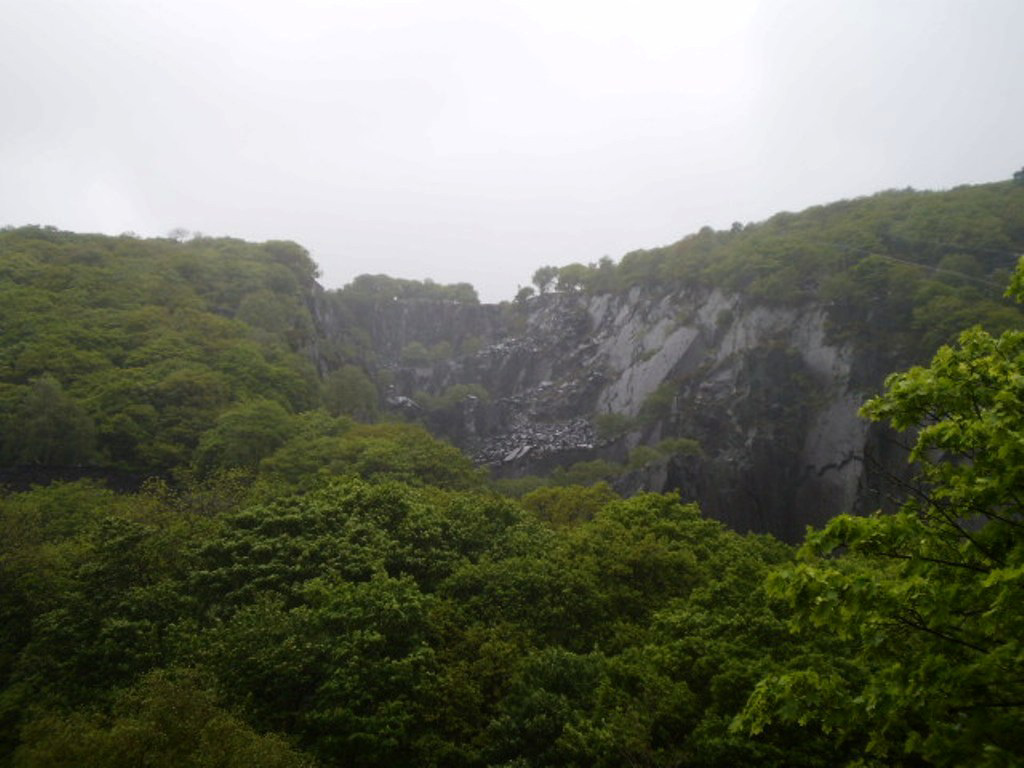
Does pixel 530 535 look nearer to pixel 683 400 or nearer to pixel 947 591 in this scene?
pixel 947 591

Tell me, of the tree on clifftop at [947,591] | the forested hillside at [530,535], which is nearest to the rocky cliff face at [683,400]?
the forested hillside at [530,535]

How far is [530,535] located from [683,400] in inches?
1170

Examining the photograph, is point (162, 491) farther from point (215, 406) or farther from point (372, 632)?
point (372, 632)

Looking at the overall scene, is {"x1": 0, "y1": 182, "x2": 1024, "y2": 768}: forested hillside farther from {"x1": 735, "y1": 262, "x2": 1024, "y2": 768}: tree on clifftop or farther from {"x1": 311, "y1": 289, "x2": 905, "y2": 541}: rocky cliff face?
{"x1": 311, "y1": 289, "x2": 905, "y2": 541}: rocky cliff face

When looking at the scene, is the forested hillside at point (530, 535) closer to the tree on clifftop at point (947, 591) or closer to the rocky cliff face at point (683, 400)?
the tree on clifftop at point (947, 591)

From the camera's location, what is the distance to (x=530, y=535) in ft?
75.2

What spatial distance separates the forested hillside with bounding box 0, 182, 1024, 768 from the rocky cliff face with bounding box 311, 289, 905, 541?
0.99 feet

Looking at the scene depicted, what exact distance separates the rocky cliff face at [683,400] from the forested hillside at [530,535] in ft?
0.99

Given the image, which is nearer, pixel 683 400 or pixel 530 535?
pixel 530 535

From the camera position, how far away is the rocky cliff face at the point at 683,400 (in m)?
42.6

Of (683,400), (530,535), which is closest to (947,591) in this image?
(530,535)

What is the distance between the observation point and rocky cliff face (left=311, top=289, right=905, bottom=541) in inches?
1678

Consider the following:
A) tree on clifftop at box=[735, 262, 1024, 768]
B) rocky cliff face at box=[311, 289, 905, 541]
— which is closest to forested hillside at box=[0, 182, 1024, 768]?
tree on clifftop at box=[735, 262, 1024, 768]

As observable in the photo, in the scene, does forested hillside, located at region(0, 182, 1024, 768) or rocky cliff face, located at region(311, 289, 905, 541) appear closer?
forested hillside, located at region(0, 182, 1024, 768)
